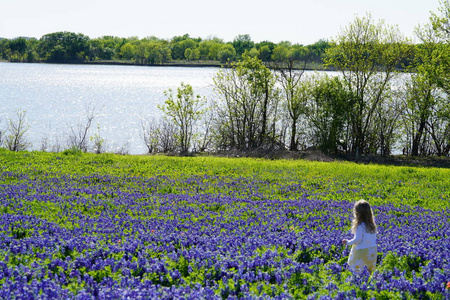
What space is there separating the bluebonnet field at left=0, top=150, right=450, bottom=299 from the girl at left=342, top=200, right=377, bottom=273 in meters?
0.22

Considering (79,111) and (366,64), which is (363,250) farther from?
(79,111)

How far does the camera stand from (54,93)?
72.2m

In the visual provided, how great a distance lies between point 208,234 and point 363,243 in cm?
309

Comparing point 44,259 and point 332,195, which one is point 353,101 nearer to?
point 332,195

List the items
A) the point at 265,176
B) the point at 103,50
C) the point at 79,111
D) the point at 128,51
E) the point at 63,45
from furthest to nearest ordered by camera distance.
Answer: the point at 128,51, the point at 103,50, the point at 63,45, the point at 79,111, the point at 265,176

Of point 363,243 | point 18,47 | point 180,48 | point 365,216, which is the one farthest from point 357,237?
point 18,47

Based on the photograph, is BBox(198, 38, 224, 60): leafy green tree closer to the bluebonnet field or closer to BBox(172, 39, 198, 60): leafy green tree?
BBox(172, 39, 198, 60): leafy green tree

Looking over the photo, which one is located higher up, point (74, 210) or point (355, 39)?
point (355, 39)

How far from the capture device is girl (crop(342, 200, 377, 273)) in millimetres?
7016

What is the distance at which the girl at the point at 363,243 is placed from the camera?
23.0ft

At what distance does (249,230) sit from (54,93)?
6989 centimetres

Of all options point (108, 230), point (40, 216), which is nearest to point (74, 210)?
point (40, 216)

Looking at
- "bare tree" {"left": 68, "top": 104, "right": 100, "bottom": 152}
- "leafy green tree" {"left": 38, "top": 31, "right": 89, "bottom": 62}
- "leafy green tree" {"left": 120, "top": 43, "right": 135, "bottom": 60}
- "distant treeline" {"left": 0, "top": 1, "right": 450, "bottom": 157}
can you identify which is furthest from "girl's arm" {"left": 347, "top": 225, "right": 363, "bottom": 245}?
"leafy green tree" {"left": 120, "top": 43, "right": 135, "bottom": 60}

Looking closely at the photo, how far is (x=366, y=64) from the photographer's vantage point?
97.7ft
